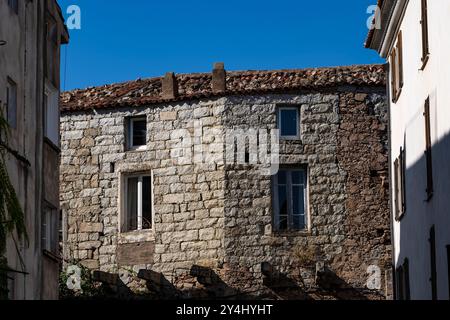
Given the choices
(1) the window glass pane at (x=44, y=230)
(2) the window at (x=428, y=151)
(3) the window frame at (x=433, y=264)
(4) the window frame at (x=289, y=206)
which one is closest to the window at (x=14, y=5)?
(1) the window glass pane at (x=44, y=230)

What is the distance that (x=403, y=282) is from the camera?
93.4 feet

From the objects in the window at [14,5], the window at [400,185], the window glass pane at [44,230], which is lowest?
the window glass pane at [44,230]

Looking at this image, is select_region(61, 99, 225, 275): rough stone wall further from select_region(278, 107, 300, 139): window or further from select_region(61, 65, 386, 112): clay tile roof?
select_region(278, 107, 300, 139): window

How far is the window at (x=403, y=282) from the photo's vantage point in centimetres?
2769

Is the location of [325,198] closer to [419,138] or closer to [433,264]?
[419,138]

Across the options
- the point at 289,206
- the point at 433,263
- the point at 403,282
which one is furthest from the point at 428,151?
the point at 289,206

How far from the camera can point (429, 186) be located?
78.2 feet

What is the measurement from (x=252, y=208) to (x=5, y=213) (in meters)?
13.6

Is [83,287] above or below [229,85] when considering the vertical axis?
below

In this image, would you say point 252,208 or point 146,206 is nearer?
point 252,208

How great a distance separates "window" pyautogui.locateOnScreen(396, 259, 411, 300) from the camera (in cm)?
2769

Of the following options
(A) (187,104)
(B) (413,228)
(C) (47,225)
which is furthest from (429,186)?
(A) (187,104)

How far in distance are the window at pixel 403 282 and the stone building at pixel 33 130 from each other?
21.5ft

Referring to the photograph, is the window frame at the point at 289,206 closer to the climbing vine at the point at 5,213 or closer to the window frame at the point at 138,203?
the window frame at the point at 138,203
